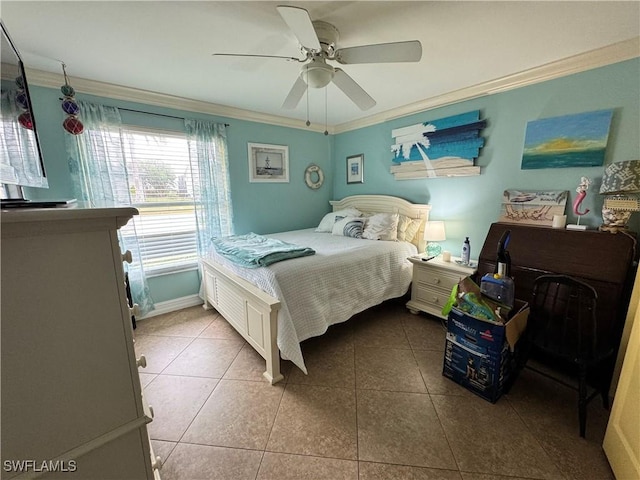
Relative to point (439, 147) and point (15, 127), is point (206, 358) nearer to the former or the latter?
point (15, 127)

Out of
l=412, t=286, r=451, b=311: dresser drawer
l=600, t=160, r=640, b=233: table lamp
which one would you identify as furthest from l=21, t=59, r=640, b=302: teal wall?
l=412, t=286, r=451, b=311: dresser drawer

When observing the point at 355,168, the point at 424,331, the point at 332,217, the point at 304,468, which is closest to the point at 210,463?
the point at 304,468

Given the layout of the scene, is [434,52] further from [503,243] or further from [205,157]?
[205,157]

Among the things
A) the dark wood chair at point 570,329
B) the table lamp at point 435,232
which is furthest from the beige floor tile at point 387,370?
the table lamp at point 435,232

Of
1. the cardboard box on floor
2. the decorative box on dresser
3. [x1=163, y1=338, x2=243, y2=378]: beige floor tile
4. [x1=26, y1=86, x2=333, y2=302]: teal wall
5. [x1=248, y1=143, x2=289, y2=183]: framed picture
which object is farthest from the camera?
[x1=248, y1=143, x2=289, y2=183]: framed picture

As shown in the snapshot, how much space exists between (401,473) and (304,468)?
0.50m

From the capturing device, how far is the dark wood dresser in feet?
5.45

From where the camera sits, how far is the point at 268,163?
3570mm

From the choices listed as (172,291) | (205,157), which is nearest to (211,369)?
(172,291)

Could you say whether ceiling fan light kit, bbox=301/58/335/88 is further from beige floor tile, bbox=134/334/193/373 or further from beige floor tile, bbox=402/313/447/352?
beige floor tile, bbox=134/334/193/373

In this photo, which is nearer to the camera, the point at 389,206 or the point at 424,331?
the point at 424,331

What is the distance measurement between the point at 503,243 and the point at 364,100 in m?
1.43

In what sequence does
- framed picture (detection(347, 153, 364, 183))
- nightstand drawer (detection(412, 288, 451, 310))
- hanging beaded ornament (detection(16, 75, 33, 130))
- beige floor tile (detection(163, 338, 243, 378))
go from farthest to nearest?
framed picture (detection(347, 153, 364, 183)) < nightstand drawer (detection(412, 288, 451, 310)) < beige floor tile (detection(163, 338, 243, 378)) < hanging beaded ornament (detection(16, 75, 33, 130))

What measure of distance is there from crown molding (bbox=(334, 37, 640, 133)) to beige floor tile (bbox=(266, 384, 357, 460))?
9.74 ft
